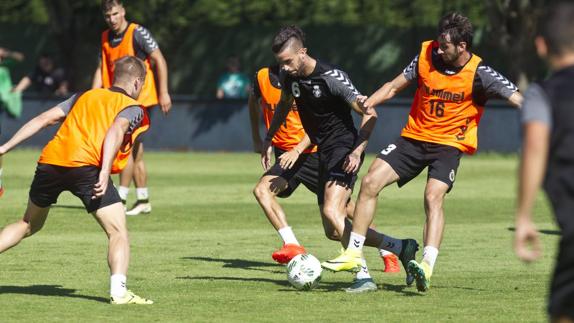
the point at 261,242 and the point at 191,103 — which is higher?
the point at 261,242

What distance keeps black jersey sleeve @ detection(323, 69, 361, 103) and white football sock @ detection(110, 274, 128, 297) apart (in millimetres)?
2252

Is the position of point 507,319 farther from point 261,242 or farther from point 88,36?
point 88,36

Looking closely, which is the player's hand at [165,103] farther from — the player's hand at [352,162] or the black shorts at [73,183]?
the black shorts at [73,183]

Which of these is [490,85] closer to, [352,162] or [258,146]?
[352,162]

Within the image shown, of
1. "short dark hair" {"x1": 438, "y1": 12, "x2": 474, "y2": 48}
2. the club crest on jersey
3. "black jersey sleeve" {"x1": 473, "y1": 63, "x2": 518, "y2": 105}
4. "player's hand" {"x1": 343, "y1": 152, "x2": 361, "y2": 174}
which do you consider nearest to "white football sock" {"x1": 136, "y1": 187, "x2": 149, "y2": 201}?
the club crest on jersey

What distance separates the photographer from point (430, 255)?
1009cm

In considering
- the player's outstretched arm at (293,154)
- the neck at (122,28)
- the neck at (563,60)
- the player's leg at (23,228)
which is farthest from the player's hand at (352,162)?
the neck at (122,28)

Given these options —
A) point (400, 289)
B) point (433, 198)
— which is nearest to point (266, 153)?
point (433, 198)

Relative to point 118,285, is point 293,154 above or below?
above

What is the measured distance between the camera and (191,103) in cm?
2977

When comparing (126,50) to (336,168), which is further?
(126,50)

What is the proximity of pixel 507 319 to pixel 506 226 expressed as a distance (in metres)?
6.56

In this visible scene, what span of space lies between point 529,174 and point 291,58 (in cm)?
464

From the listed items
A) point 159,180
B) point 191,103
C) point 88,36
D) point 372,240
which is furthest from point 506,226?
point 88,36
